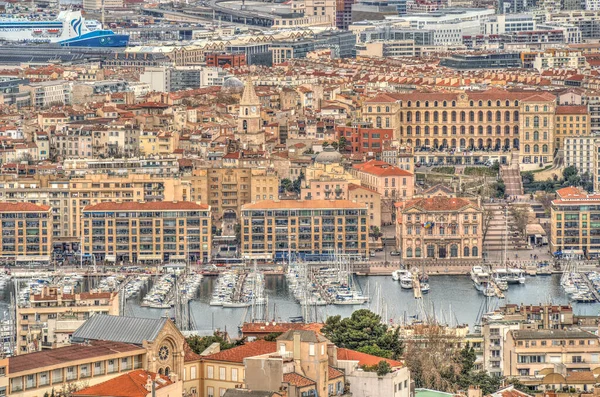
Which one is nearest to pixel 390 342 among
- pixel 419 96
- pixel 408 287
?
pixel 408 287

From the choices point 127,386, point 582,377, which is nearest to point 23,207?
point 582,377

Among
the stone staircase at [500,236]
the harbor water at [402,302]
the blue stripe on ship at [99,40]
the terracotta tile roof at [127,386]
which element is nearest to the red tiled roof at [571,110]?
the stone staircase at [500,236]

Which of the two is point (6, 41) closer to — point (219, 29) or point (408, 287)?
point (219, 29)

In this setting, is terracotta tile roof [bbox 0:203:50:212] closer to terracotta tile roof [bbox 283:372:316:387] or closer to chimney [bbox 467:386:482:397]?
chimney [bbox 467:386:482:397]

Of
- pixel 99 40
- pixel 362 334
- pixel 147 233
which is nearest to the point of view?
pixel 362 334

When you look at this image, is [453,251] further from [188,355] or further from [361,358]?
[188,355]
